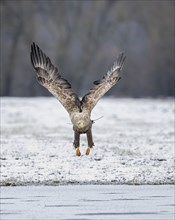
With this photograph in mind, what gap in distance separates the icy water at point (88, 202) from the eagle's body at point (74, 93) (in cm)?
143

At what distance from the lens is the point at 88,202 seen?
11.9 metres

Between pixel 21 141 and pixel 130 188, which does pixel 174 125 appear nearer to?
pixel 21 141

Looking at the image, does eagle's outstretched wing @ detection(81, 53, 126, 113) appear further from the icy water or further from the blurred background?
the blurred background

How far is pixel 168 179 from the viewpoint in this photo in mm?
14156

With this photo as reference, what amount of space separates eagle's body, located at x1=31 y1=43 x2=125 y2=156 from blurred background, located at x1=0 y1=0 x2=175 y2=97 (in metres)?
30.2

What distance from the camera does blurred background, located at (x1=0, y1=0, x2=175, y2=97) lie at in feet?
156

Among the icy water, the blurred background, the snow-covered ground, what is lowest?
the icy water

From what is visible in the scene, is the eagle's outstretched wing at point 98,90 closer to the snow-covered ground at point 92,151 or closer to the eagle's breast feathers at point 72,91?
the eagle's breast feathers at point 72,91

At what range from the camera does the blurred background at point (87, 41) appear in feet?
156

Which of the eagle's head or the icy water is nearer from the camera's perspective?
the icy water

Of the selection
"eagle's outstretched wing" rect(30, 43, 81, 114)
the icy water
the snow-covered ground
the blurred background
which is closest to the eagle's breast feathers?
"eagle's outstretched wing" rect(30, 43, 81, 114)

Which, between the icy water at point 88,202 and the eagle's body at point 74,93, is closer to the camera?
the icy water at point 88,202

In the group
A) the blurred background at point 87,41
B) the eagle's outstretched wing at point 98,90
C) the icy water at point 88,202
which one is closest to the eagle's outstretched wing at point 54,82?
the eagle's outstretched wing at point 98,90

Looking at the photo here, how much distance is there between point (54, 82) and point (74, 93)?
0.50 m
